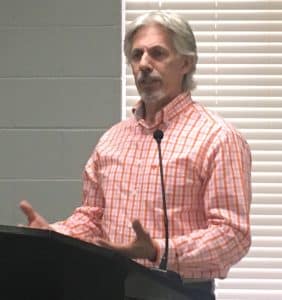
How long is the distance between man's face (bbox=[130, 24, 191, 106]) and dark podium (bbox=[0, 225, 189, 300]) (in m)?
0.77

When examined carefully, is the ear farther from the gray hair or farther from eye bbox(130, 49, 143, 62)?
eye bbox(130, 49, 143, 62)

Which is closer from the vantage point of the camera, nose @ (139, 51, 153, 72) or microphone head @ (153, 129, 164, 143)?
microphone head @ (153, 129, 164, 143)

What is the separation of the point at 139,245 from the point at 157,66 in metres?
0.64

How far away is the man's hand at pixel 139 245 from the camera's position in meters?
1.19

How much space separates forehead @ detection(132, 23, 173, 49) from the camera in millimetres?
1749

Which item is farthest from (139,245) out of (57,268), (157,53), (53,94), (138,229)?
(53,94)

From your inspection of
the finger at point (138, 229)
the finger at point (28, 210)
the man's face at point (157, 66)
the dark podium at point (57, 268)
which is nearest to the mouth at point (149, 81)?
the man's face at point (157, 66)

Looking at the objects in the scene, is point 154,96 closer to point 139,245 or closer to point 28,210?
point 28,210

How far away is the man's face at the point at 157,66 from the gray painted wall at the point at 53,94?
0.67 meters

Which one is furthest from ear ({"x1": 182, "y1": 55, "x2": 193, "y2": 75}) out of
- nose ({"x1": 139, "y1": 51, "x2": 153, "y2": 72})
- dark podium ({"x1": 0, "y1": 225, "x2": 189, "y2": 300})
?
dark podium ({"x1": 0, "y1": 225, "x2": 189, "y2": 300})

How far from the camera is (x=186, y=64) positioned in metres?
1.80

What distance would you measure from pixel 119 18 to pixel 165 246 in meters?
1.27

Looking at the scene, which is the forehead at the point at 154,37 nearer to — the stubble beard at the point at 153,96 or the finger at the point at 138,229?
the stubble beard at the point at 153,96

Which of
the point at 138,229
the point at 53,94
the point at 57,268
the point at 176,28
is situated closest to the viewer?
the point at 57,268
